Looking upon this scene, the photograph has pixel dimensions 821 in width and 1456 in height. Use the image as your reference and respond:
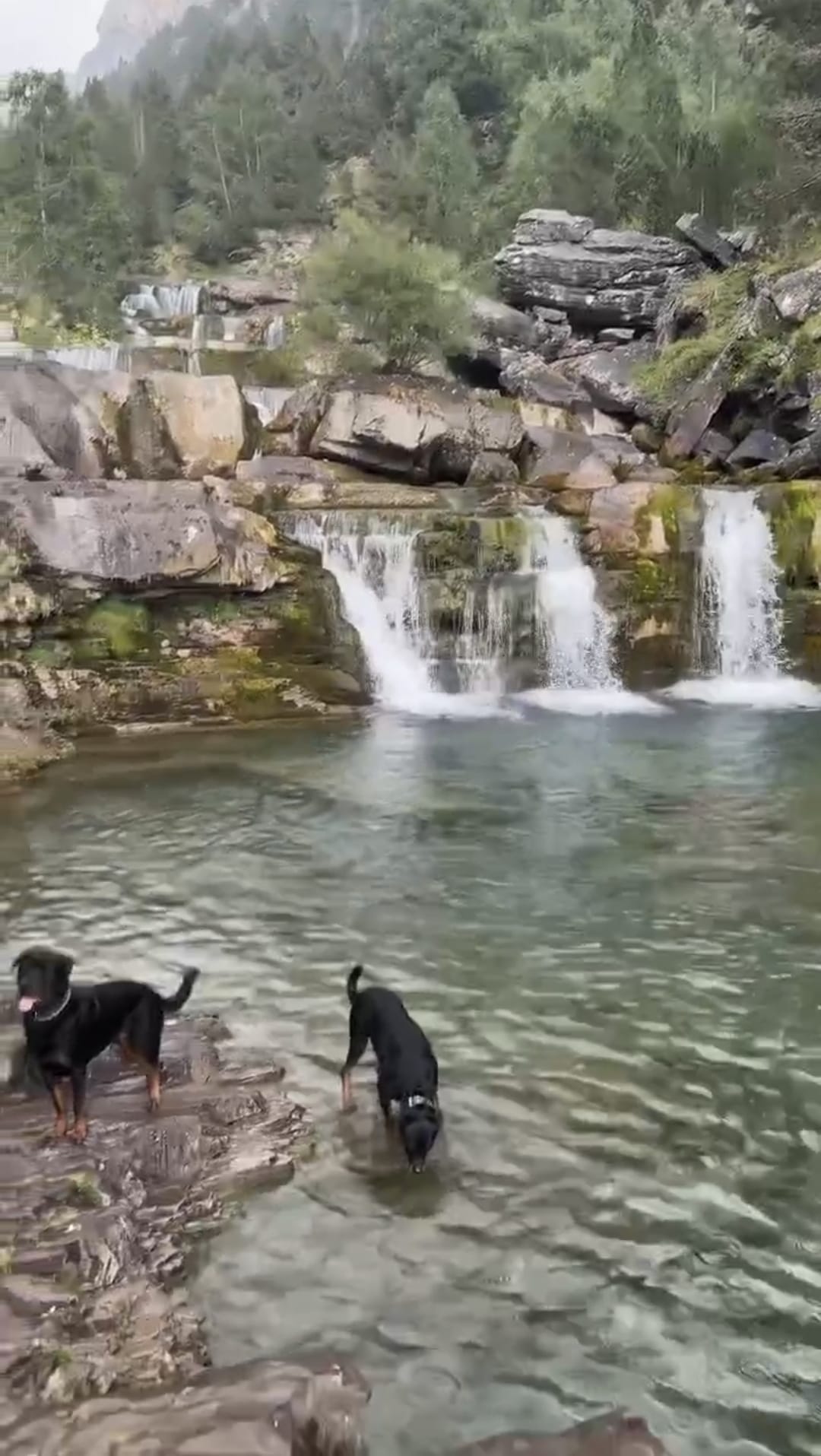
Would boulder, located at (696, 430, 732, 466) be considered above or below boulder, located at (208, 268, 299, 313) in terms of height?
below

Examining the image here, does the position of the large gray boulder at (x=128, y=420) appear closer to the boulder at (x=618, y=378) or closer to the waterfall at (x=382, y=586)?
the waterfall at (x=382, y=586)

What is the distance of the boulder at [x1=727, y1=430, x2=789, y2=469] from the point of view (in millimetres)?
24969

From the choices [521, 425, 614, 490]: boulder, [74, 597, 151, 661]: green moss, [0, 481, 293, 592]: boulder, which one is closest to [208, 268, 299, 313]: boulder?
[521, 425, 614, 490]: boulder

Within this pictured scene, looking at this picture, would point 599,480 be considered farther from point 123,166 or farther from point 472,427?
point 123,166

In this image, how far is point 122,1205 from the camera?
18.7 ft

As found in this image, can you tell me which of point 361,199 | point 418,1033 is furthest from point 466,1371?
point 361,199

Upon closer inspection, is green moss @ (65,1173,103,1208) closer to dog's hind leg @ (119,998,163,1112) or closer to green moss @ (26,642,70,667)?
dog's hind leg @ (119,998,163,1112)

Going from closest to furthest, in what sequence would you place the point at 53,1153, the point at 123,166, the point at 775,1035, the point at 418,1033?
the point at 53,1153 < the point at 418,1033 < the point at 775,1035 < the point at 123,166

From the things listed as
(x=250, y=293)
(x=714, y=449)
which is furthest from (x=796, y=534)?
(x=250, y=293)

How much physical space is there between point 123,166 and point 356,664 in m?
53.7

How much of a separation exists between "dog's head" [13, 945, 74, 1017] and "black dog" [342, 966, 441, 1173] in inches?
66.4

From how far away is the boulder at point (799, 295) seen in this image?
26062 mm

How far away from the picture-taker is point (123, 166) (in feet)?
206

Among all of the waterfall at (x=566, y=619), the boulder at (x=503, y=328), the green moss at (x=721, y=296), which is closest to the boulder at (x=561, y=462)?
the waterfall at (x=566, y=619)
